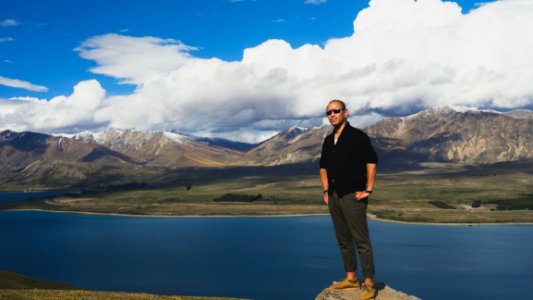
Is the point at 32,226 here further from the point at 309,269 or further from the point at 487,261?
the point at 487,261

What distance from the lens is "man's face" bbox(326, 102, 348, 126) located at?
1398 centimetres

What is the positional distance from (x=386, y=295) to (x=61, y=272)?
100091 mm

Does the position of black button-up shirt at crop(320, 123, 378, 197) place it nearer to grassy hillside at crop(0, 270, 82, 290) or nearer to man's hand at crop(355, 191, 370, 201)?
man's hand at crop(355, 191, 370, 201)

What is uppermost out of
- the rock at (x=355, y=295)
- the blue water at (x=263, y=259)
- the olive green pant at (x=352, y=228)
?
the olive green pant at (x=352, y=228)

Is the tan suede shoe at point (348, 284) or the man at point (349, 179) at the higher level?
the man at point (349, 179)

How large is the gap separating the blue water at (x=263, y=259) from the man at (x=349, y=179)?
6511 centimetres

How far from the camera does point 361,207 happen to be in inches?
542

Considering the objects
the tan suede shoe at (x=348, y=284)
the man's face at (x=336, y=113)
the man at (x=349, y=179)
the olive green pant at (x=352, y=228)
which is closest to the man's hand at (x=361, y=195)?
the man at (x=349, y=179)

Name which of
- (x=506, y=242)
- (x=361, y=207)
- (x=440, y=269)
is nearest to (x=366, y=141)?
(x=361, y=207)

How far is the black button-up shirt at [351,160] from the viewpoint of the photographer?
13.6 m

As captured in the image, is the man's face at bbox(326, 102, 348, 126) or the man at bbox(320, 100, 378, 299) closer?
the man at bbox(320, 100, 378, 299)

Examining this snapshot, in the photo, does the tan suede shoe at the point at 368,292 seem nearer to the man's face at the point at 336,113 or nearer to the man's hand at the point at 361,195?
the man's hand at the point at 361,195

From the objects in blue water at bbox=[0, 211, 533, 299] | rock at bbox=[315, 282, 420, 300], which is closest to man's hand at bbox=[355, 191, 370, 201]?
rock at bbox=[315, 282, 420, 300]

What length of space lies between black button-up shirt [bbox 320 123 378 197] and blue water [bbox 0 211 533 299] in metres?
66.2
